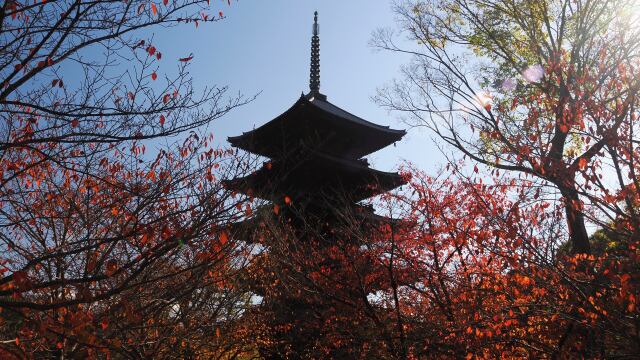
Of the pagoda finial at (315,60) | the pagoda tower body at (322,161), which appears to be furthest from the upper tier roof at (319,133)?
the pagoda finial at (315,60)

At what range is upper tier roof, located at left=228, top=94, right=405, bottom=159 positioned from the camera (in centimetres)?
1661

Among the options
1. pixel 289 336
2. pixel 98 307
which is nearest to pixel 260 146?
pixel 289 336

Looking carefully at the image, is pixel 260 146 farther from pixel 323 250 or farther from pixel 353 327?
pixel 353 327

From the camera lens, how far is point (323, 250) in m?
14.5

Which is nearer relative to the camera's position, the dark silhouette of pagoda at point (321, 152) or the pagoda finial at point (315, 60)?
the dark silhouette of pagoda at point (321, 152)

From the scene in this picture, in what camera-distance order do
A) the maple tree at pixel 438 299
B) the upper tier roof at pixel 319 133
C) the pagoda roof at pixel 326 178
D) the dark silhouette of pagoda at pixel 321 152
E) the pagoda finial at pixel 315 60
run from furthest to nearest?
the pagoda finial at pixel 315 60, the upper tier roof at pixel 319 133, the dark silhouette of pagoda at pixel 321 152, the pagoda roof at pixel 326 178, the maple tree at pixel 438 299

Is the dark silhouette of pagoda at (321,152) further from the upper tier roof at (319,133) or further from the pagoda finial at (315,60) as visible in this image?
the pagoda finial at (315,60)

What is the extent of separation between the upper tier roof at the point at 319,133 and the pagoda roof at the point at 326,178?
641 millimetres

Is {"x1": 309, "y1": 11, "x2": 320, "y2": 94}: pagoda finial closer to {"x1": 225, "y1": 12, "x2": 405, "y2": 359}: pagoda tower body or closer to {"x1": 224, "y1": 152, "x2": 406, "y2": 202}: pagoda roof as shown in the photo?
{"x1": 225, "y1": 12, "x2": 405, "y2": 359}: pagoda tower body

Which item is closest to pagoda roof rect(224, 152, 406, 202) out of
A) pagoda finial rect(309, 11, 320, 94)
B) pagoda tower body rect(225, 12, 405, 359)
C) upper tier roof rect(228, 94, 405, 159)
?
pagoda tower body rect(225, 12, 405, 359)

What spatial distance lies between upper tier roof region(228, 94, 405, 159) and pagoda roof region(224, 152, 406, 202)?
25.3 inches

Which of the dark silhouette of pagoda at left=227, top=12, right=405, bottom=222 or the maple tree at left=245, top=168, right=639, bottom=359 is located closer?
the maple tree at left=245, top=168, right=639, bottom=359

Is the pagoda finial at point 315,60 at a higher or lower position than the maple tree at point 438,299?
higher

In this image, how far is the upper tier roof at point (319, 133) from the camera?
1661 cm
